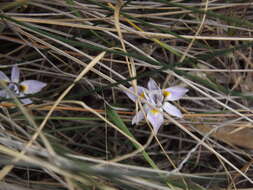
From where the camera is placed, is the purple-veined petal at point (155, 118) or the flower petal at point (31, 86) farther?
the flower petal at point (31, 86)

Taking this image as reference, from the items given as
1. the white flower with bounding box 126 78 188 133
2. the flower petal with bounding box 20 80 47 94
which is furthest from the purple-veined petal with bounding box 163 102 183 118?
the flower petal with bounding box 20 80 47 94

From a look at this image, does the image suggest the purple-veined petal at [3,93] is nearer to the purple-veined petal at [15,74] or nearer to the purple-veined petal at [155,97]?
the purple-veined petal at [15,74]

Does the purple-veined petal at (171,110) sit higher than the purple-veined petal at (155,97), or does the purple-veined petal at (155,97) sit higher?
the purple-veined petal at (155,97)

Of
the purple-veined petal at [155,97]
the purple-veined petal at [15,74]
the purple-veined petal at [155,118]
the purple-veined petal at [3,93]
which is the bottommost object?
the purple-veined petal at [155,118]

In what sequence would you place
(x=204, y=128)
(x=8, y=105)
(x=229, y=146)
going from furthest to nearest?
1. (x=229, y=146)
2. (x=204, y=128)
3. (x=8, y=105)

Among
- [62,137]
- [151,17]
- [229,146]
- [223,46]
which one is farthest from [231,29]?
[62,137]

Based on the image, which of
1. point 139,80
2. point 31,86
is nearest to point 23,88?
point 31,86

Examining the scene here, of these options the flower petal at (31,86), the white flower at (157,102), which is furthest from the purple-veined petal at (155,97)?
the flower petal at (31,86)

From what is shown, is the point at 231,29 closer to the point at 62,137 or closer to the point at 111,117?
the point at 111,117
